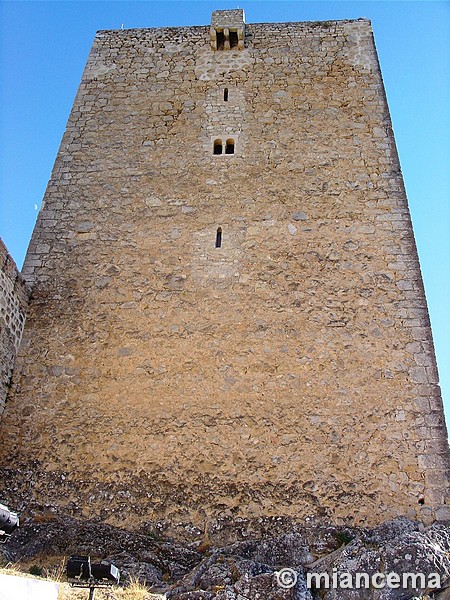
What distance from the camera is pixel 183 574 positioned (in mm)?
5363

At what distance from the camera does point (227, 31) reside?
9.52m

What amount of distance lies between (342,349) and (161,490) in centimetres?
263

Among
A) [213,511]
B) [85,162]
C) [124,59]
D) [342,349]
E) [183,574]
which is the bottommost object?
[183,574]

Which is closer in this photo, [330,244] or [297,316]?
[297,316]

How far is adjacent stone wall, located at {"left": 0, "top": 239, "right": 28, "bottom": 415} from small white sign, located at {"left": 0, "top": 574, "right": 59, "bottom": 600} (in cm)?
301

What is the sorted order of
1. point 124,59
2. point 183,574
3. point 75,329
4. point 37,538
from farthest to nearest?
point 124,59 < point 75,329 < point 37,538 < point 183,574

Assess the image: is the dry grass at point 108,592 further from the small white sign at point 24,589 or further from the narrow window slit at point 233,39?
the narrow window slit at point 233,39

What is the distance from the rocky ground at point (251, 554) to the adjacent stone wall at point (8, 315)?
1773 mm

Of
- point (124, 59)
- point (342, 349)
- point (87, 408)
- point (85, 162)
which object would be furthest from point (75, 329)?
point (124, 59)

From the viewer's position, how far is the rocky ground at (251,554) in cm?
459

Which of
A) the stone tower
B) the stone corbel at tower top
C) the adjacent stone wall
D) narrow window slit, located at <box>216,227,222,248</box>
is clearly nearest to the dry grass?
the stone tower

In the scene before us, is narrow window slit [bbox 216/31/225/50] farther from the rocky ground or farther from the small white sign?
the small white sign

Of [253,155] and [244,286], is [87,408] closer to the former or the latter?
[244,286]

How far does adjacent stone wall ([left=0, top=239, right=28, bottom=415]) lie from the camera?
6.82 metres
